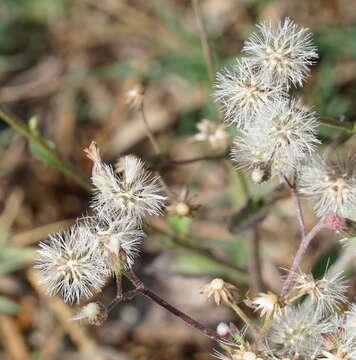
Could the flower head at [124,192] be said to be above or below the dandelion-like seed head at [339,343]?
above

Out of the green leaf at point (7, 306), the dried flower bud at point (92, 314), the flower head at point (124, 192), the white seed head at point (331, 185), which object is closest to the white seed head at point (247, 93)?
the white seed head at point (331, 185)

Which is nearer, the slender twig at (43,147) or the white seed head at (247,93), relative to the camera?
the white seed head at (247,93)

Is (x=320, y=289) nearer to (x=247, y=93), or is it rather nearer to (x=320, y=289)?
(x=320, y=289)

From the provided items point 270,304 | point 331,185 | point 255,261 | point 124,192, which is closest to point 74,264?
point 124,192

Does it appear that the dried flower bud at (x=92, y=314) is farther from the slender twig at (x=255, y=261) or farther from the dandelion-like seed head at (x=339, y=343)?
the slender twig at (x=255, y=261)

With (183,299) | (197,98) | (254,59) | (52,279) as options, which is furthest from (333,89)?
(52,279)

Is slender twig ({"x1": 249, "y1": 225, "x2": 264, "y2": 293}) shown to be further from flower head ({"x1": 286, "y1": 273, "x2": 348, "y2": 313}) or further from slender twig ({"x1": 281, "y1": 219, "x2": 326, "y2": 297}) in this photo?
flower head ({"x1": 286, "y1": 273, "x2": 348, "y2": 313})
